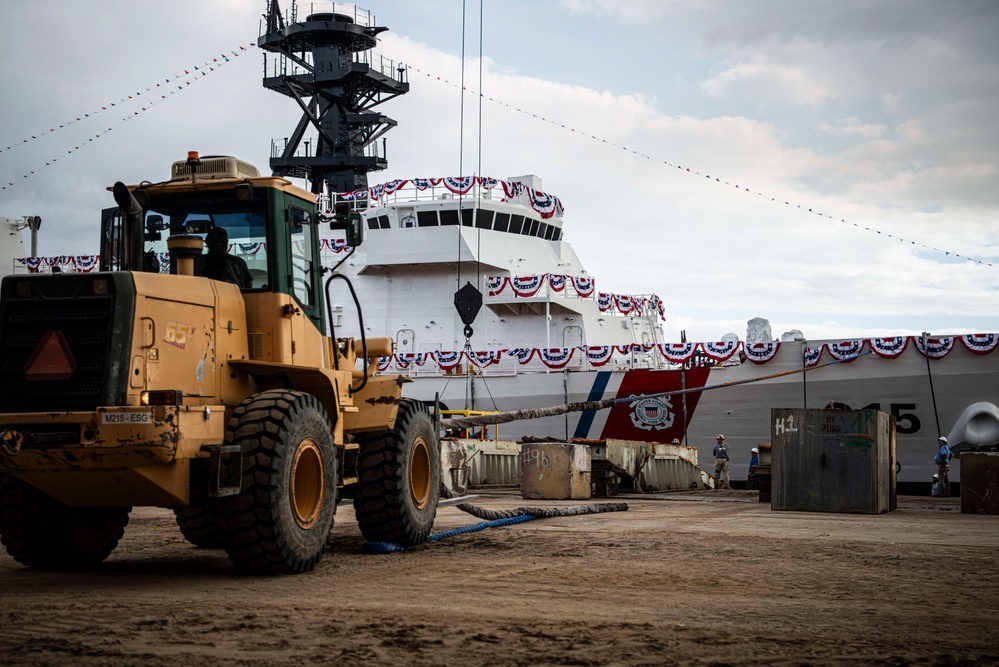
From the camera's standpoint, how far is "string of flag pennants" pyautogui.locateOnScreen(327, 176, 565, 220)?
2934 centimetres

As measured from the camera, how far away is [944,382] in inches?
969

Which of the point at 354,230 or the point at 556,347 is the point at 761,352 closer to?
the point at 556,347

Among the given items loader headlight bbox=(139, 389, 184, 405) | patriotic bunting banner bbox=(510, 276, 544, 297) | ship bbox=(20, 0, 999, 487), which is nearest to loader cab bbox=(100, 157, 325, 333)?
loader headlight bbox=(139, 389, 184, 405)

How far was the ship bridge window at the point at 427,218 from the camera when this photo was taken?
2934 centimetres

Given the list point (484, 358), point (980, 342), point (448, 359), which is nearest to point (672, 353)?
point (484, 358)

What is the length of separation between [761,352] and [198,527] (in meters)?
19.1

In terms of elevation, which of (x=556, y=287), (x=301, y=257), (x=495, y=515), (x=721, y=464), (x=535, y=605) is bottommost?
(x=495, y=515)

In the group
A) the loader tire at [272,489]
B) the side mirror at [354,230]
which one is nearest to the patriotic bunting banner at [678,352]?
the side mirror at [354,230]

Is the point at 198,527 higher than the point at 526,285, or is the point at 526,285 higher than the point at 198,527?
the point at 526,285

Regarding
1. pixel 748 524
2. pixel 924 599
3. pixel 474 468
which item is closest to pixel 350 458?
pixel 924 599

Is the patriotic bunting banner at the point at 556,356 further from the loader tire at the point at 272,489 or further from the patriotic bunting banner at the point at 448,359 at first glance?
the loader tire at the point at 272,489

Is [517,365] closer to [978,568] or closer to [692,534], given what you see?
[692,534]

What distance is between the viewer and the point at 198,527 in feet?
33.1

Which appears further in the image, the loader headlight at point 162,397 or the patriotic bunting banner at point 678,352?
the patriotic bunting banner at point 678,352
